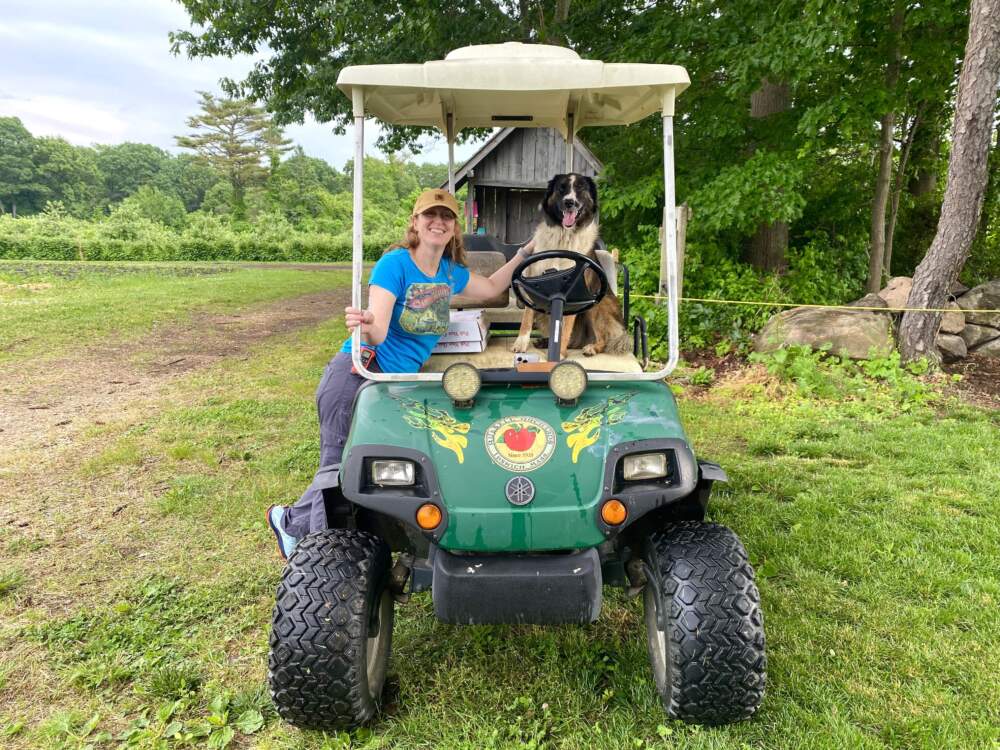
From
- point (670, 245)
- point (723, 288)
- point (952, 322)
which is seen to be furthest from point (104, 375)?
point (952, 322)

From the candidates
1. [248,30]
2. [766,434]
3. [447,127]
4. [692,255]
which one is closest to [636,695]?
[447,127]

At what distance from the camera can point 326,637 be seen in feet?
6.63

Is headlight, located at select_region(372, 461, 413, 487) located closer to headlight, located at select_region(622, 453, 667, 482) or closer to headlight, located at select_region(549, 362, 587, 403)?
headlight, located at select_region(549, 362, 587, 403)

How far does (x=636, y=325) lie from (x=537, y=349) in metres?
0.51

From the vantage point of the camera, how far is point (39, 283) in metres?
15.3

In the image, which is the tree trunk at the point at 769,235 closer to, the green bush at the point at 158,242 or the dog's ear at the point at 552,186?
the dog's ear at the point at 552,186

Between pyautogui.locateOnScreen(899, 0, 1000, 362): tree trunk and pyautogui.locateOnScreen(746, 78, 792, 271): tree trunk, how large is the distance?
7.68 feet

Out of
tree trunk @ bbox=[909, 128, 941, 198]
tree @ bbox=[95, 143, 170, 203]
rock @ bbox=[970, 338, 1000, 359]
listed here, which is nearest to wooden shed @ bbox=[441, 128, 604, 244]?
tree trunk @ bbox=[909, 128, 941, 198]

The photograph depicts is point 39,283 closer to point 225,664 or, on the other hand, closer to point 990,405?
point 225,664

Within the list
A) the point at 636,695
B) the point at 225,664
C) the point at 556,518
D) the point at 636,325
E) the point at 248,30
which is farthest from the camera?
the point at 248,30

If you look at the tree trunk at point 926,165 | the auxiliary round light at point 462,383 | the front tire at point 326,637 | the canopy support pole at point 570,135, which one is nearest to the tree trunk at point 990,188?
the tree trunk at point 926,165

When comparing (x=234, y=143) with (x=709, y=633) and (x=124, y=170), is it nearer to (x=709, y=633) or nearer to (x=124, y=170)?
(x=124, y=170)

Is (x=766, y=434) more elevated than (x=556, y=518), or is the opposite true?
(x=556, y=518)

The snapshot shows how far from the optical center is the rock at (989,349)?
23.2ft
